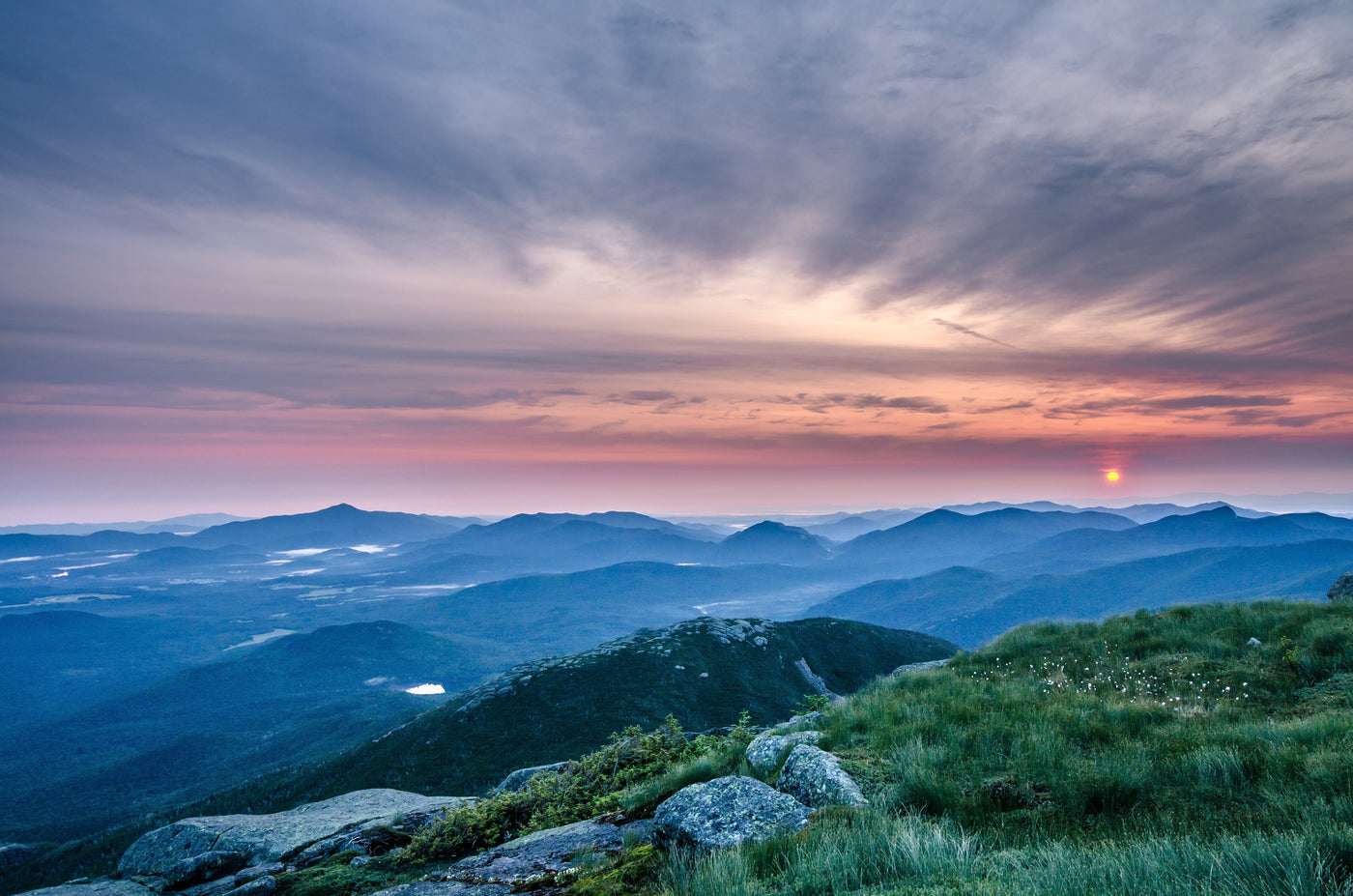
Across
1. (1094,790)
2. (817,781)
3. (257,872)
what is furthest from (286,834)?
(1094,790)

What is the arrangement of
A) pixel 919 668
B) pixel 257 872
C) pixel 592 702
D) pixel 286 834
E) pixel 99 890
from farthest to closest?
pixel 592 702 → pixel 919 668 → pixel 286 834 → pixel 99 890 → pixel 257 872

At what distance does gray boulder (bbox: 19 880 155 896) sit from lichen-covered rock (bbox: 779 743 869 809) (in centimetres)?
1396

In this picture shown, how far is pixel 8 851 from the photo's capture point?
7956cm

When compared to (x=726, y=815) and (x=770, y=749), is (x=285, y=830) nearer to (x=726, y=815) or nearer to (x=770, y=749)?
(x=770, y=749)

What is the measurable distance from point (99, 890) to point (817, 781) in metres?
16.9

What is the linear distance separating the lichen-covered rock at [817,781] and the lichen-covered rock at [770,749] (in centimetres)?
121

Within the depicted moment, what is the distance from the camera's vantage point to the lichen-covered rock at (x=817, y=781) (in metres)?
6.50

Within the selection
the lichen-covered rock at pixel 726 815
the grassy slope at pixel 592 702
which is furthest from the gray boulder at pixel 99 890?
the grassy slope at pixel 592 702

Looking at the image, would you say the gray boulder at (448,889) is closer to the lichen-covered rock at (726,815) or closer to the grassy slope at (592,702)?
the lichen-covered rock at (726,815)

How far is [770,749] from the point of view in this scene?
29.4 feet

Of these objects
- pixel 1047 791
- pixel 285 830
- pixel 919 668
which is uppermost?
pixel 1047 791

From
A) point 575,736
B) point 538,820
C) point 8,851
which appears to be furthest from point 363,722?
point 538,820

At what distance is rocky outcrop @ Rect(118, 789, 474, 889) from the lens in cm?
1106

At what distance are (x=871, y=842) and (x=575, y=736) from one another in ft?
217
